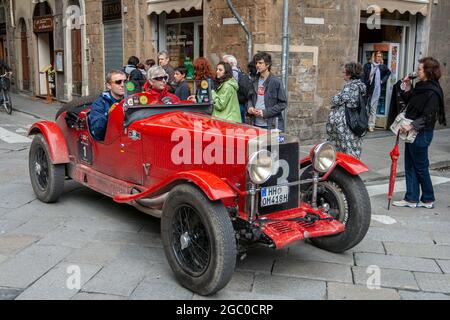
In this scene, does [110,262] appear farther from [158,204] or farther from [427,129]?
[427,129]

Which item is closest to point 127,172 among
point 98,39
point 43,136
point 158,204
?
point 158,204

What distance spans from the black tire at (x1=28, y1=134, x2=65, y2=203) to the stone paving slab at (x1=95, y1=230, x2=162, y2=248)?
107cm

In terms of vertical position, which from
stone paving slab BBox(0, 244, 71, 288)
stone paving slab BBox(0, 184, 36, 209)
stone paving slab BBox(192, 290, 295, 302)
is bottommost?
stone paving slab BBox(192, 290, 295, 302)

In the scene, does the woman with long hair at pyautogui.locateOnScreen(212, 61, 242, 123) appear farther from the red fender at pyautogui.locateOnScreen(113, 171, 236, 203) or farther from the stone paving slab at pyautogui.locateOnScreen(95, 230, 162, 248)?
the red fender at pyautogui.locateOnScreen(113, 171, 236, 203)

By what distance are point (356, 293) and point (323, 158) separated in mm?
1087

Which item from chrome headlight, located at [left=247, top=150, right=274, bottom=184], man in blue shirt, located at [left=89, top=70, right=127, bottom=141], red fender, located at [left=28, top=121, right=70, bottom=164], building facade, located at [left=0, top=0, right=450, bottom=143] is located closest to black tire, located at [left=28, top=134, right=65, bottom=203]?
red fender, located at [left=28, top=121, right=70, bottom=164]

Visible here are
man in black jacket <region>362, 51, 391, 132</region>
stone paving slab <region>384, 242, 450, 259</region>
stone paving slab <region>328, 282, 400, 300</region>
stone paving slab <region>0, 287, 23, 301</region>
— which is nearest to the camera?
stone paving slab <region>0, 287, 23, 301</region>

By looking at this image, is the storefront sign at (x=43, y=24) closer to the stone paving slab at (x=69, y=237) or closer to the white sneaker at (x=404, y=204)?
the stone paving slab at (x=69, y=237)

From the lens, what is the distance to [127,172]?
4.88 m

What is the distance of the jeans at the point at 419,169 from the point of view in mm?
5891

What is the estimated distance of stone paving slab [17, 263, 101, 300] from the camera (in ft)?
11.8

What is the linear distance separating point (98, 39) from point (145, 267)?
11511 millimetres

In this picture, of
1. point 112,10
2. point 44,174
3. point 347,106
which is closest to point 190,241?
point 44,174

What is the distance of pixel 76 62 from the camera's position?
52.0 ft
